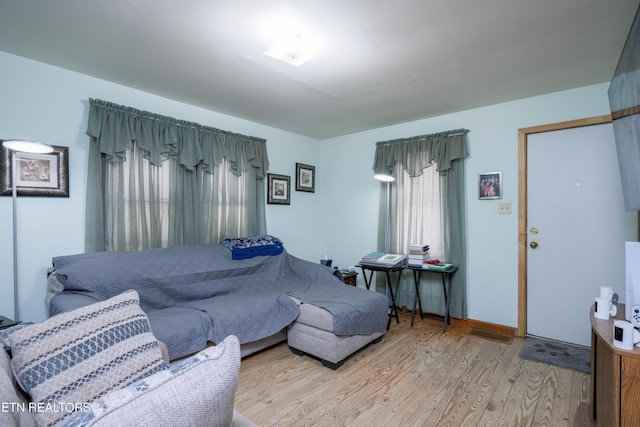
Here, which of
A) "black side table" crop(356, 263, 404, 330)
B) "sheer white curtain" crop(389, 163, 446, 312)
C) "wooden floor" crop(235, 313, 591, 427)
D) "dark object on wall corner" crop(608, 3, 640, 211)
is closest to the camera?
"dark object on wall corner" crop(608, 3, 640, 211)

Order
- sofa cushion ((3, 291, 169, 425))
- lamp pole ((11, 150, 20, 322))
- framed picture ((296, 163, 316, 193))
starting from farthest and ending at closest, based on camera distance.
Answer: framed picture ((296, 163, 316, 193))
lamp pole ((11, 150, 20, 322))
sofa cushion ((3, 291, 169, 425))

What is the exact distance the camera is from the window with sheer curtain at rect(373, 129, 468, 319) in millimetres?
3482

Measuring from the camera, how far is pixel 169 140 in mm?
3061

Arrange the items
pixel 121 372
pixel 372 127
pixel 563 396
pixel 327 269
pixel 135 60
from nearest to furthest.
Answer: pixel 121 372, pixel 563 396, pixel 135 60, pixel 327 269, pixel 372 127

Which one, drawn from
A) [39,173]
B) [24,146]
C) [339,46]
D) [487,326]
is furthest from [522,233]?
[39,173]

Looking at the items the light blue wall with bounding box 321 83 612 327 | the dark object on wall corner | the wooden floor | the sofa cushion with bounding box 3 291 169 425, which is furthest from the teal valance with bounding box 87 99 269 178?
the dark object on wall corner

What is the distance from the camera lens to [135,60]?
2.39 m

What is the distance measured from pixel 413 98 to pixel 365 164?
1.37 metres

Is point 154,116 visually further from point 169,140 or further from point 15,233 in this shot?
point 15,233

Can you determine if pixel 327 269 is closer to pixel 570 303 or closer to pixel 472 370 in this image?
pixel 472 370

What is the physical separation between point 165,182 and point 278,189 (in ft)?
4.86

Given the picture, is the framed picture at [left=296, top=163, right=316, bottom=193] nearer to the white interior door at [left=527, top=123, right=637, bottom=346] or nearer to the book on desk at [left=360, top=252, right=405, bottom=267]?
the book on desk at [left=360, top=252, right=405, bottom=267]

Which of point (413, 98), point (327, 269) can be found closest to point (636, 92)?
point (413, 98)

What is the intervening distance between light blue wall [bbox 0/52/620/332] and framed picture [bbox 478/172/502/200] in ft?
0.21
